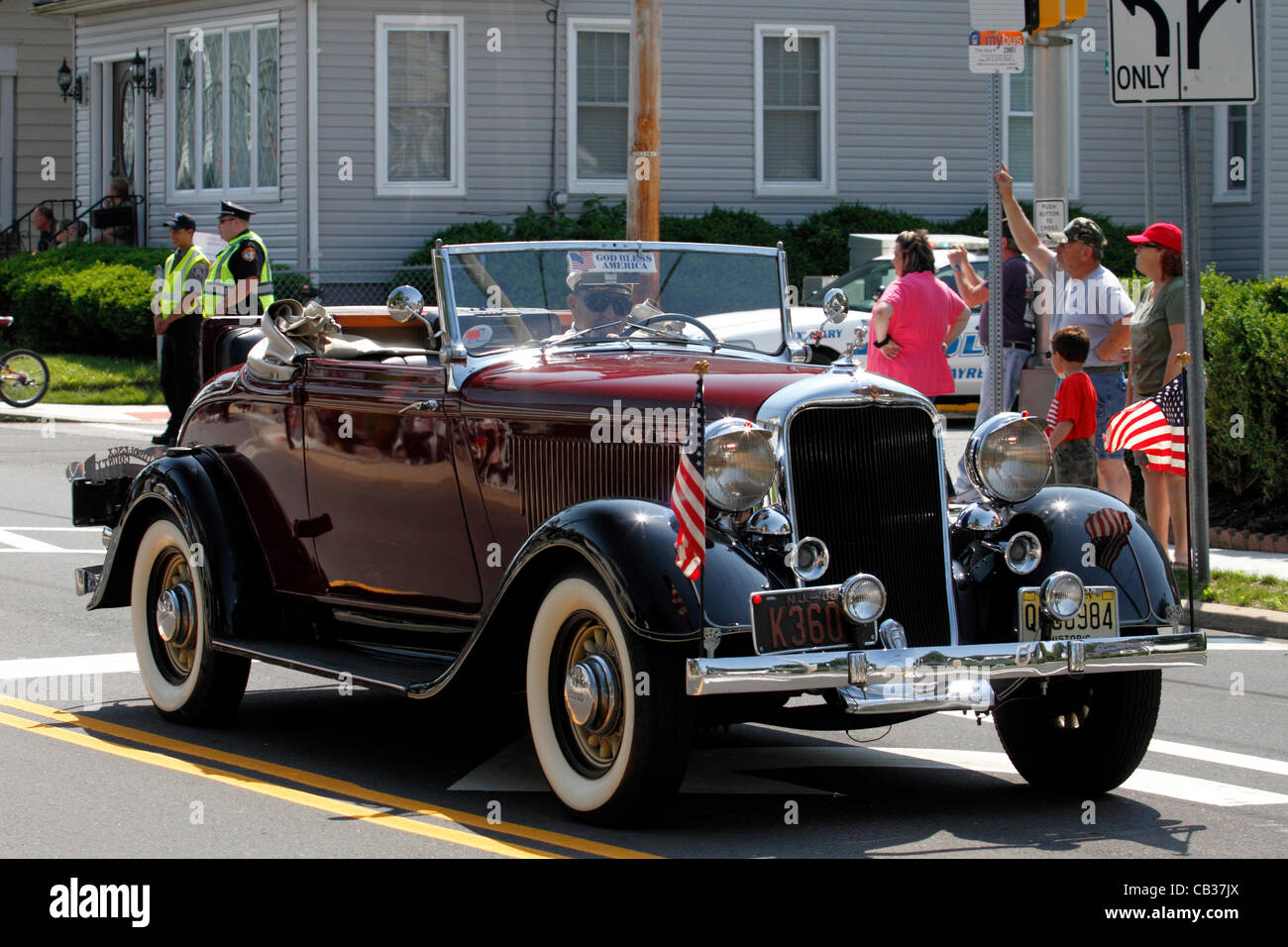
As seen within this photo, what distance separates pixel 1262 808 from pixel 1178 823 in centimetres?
41

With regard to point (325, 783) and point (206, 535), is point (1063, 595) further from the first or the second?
point (206, 535)

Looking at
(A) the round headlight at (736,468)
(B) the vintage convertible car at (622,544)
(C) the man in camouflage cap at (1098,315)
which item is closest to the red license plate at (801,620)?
(B) the vintage convertible car at (622,544)

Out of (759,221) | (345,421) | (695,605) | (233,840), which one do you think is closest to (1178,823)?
(695,605)

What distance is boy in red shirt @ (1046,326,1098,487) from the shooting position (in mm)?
9789

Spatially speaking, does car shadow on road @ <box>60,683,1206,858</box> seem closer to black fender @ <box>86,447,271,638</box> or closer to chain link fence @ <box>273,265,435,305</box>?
black fender @ <box>86,447,271,638</box>

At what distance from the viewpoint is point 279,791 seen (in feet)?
20.4

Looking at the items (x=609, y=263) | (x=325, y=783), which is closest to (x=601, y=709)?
(x=325, y=783)

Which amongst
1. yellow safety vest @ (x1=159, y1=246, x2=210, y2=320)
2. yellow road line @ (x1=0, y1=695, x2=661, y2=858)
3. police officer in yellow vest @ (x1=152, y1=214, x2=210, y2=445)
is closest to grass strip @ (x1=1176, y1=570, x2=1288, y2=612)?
yellow road line @ (x1=0, y1=695, x2=661, y2=858)

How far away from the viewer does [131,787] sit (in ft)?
20.5

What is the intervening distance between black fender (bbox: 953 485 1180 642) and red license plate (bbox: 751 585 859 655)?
716 millimetres

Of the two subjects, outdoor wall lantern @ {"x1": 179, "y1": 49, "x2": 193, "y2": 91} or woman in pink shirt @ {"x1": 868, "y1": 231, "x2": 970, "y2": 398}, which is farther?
outdoor wall lantern @ {"x1": 179, "y1": 49, "x2": 193, "y2": 91}

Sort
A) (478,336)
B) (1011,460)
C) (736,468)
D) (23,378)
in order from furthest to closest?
(23,378), (478,336), (1011,460), (736,468)

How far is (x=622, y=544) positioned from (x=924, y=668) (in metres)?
0.99

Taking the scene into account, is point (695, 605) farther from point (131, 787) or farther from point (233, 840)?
point (131, 787)
